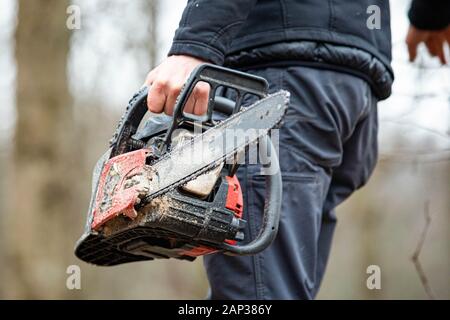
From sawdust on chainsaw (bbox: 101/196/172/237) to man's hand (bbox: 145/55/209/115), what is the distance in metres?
0.24

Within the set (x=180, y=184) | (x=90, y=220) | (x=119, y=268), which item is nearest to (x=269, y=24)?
(x=180, y=184)

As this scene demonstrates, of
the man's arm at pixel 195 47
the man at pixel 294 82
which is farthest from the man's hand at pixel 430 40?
the man's arm at pixel 195 47

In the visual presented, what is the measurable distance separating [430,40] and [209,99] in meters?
1.33

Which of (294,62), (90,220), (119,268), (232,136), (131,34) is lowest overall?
(119,268)

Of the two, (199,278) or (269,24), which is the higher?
(269,24)

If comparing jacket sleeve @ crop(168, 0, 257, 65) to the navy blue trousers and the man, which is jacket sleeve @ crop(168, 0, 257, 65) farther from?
the navy blue trousers

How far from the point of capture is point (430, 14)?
2496 millimetres

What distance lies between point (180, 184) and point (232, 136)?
156 millimetres

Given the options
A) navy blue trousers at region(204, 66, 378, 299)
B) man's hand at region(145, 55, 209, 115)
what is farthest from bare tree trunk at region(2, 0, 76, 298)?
man's hand at region(145, 55, 209, 115)

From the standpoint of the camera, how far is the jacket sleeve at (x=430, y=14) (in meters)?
2.47

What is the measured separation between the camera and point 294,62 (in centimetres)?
182

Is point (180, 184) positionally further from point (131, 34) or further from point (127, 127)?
point (131, 34)

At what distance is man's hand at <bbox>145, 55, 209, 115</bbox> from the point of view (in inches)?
63.1

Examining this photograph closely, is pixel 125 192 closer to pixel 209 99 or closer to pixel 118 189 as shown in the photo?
pixel 118 189
